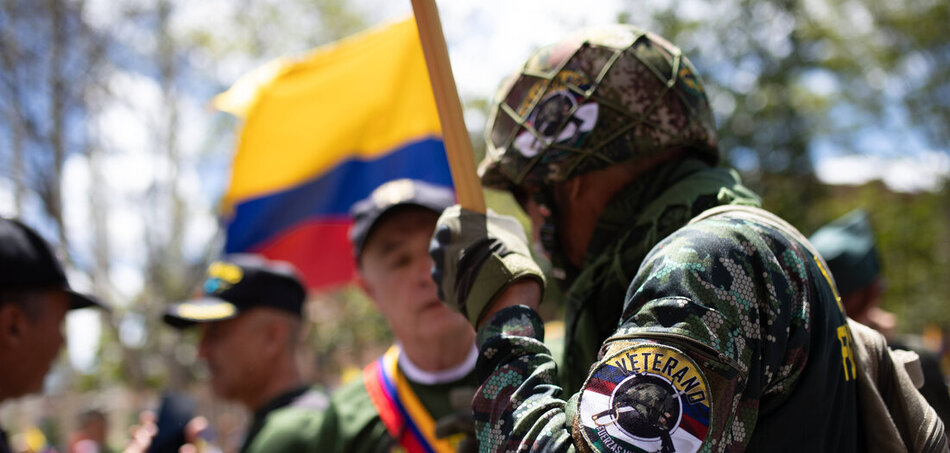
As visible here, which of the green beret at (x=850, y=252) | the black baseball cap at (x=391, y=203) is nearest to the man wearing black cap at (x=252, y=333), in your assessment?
the black baseball cap at (x=391, y=203)

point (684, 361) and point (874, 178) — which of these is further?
point (874, 178)

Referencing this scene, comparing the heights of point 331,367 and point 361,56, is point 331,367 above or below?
below

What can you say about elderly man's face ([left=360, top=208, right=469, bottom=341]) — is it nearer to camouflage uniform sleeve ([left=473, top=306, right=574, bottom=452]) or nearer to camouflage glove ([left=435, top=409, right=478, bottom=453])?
camouflage glove ([left=435, top=409, right=478, bottom=453])

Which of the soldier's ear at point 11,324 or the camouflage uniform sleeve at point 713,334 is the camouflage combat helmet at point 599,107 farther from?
the soldier's ear at point 11,324

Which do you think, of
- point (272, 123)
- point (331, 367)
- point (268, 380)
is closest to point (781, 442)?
point (268, 380)

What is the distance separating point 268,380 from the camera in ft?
13.3

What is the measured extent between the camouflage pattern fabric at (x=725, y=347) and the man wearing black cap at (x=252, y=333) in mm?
2438

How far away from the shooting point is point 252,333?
414 centimetres

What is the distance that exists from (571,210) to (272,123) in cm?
466

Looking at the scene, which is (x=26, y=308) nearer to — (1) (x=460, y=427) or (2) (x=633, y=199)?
(1) (x=460, y=427)

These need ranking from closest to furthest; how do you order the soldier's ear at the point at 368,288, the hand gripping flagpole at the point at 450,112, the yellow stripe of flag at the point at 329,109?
the hand gripping flagpole at the point at 450,112 < the soldier's ear at the point at 368,288 < the yellow stripe of flag at the point at 329,109

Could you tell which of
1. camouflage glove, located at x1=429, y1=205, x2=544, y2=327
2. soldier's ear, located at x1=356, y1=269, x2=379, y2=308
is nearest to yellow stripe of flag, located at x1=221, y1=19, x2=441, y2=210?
soldier's ear, located at x1=356, y1=269, x2=379, y2=308

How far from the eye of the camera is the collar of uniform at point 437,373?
3.28m

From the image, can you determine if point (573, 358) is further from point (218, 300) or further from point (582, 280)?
point (218, 300)
